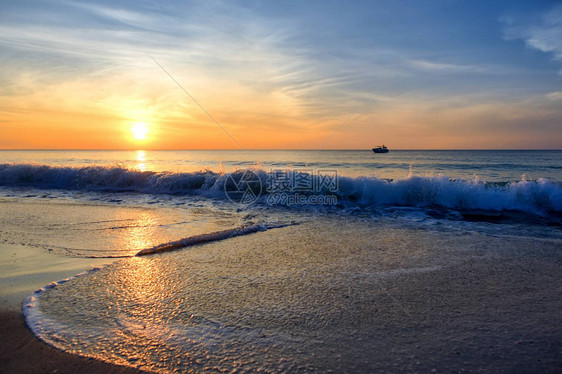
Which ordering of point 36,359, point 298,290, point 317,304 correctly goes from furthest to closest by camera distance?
point 298,290 < point 317,304 < point 36,359

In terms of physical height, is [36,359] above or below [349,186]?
below

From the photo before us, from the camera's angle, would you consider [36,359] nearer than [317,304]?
Yes

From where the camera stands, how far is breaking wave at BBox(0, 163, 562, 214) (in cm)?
1020

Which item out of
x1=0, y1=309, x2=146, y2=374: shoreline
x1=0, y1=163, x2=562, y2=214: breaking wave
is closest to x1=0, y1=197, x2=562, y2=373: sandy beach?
x1=0, y1=309, x2=146, y2=374: shoreline

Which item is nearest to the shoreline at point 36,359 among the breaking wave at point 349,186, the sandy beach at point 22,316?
the sandy beach at point 22,316

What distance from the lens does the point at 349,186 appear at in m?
→ 12.4

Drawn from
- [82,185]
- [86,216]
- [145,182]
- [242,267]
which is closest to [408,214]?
[242,267]

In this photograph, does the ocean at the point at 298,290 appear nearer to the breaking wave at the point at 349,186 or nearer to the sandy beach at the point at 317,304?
the sandy beach at the point at 317,304

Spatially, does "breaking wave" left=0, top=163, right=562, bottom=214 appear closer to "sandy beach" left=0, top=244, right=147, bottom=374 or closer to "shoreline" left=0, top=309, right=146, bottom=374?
"sandy beach" left=0, top=244, right=147, bottom=374

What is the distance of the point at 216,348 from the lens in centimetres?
247

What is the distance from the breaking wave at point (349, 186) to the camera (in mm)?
10203

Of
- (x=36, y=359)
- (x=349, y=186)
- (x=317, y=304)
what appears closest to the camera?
(x=36, y=359)

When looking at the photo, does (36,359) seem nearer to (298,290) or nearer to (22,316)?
(22,316)

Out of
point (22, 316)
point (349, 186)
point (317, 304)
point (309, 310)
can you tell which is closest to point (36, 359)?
point (22, 316)
